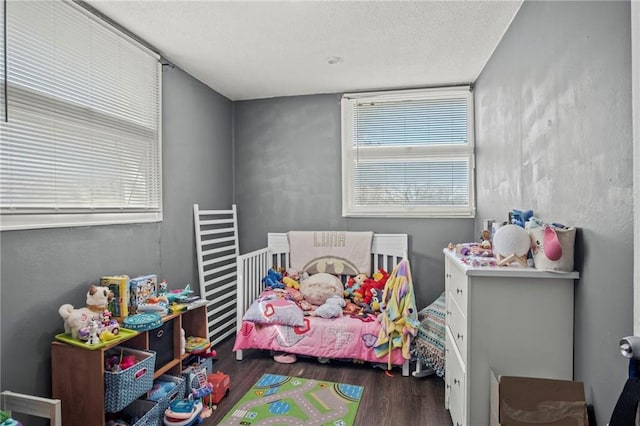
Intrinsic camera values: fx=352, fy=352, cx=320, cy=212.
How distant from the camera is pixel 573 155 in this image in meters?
1.36

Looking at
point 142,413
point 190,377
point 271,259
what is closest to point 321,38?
point 271,259

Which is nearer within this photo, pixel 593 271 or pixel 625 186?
pixel 625 186

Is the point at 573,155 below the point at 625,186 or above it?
above

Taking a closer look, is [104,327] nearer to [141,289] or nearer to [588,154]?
[141,289]

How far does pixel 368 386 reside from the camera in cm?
248

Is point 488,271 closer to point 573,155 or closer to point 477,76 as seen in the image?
point 573,155

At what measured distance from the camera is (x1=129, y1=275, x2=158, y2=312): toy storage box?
6.82 ft

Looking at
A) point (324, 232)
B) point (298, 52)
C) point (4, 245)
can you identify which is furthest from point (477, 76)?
point (4, 245)

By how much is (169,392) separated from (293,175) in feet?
7.43

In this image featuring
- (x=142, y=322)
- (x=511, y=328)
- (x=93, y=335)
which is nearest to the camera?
(x=511, y=328)

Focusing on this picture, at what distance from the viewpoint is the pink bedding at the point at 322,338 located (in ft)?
8.70

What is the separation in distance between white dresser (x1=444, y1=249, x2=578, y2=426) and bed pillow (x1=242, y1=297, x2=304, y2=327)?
1458mm

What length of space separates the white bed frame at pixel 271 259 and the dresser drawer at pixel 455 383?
1.16 metres

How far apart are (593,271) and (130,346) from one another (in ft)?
7.33
